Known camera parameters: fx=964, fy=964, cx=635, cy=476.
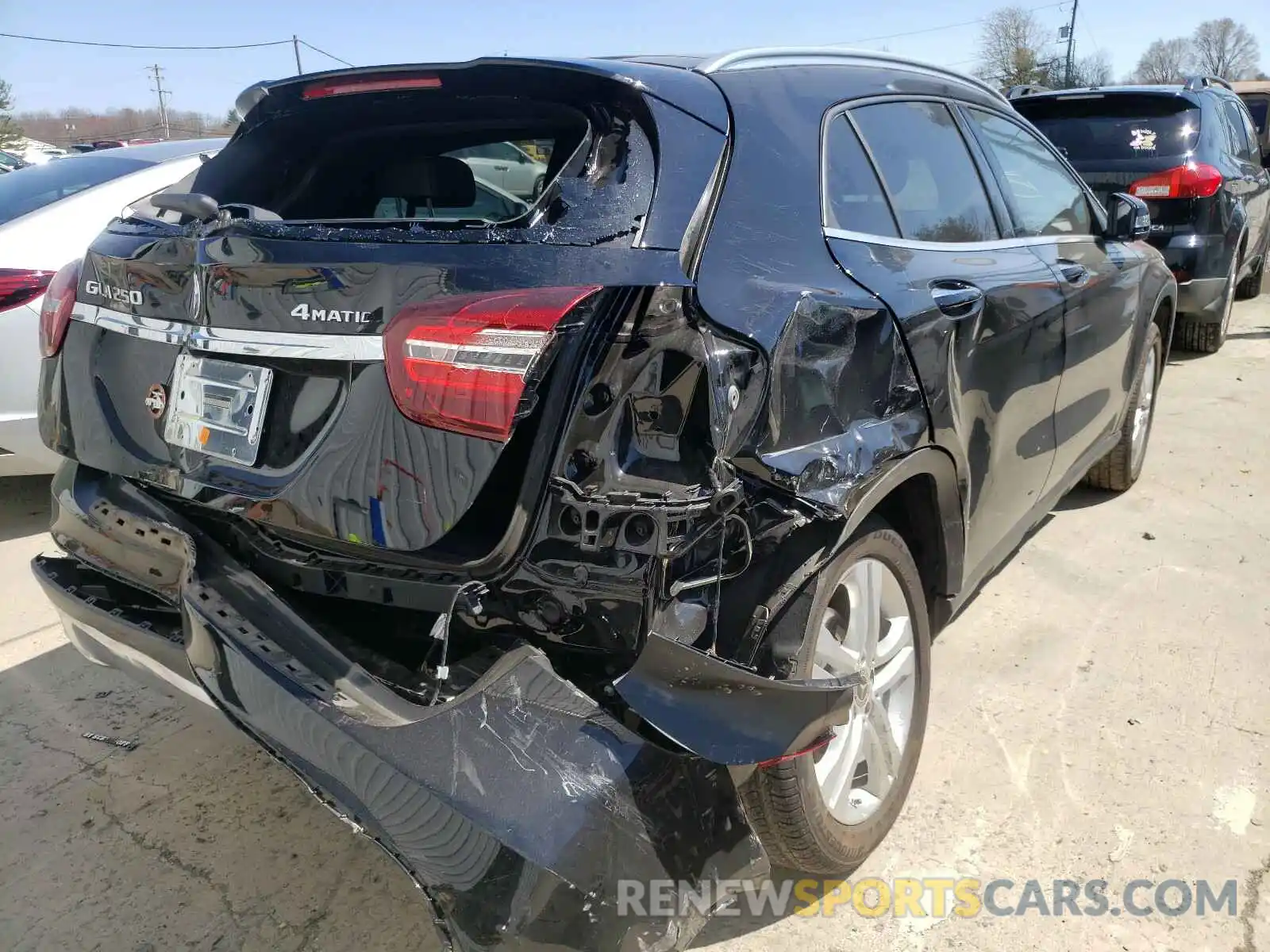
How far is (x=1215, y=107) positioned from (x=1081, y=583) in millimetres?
4987

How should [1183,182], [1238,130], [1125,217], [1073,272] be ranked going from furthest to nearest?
1. [1238,130]
2. [1183,182]
3. [1125,217]
4. [1073,272]

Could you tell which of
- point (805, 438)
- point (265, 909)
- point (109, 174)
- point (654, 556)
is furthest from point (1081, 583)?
point (109, 174)

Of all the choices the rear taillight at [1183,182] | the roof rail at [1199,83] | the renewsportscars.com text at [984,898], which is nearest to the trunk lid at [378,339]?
the renewsportscars.com text at [984,898]

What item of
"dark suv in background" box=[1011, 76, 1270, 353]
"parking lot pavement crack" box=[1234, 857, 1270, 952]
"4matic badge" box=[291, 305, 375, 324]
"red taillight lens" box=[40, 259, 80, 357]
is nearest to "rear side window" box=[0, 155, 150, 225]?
"red taillight lens" box=[40, 259, 80, 357]

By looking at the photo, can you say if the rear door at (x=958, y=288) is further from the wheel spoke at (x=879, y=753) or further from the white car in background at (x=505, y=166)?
the white car in background at (x=505, y=166)

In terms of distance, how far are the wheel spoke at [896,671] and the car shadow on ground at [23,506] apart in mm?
3888

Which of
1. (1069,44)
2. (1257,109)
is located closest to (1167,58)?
(1069,44)

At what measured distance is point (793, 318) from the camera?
1828 mm

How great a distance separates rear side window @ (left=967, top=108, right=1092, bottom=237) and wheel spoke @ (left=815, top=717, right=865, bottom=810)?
A: 1.70 metres

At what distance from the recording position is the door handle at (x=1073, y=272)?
3.05 m

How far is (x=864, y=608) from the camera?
2.13 m

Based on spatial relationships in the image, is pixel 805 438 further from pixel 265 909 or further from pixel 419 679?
pixel 265 909

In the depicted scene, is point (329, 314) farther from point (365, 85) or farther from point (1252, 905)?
point (1252, 905)

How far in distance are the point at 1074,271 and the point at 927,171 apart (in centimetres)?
82
